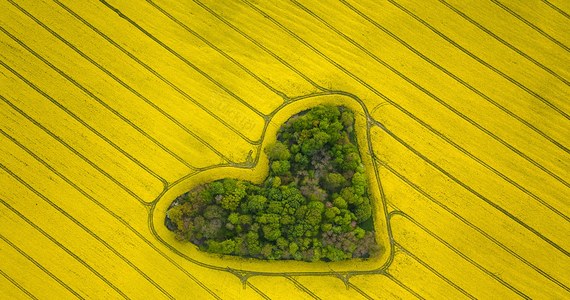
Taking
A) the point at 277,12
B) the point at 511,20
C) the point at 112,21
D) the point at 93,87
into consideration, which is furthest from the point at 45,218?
the point at 511,20

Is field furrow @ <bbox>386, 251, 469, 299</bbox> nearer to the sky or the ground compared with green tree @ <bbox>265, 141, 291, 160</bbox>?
nearer to the ground

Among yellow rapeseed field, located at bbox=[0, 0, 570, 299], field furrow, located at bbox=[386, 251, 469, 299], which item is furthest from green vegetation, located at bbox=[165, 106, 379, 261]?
field furrow, located at bbox=[386, 251, 469, 299]

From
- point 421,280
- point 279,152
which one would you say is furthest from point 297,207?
point 421,280

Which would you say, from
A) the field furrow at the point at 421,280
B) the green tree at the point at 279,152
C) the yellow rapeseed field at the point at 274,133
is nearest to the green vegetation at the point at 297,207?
the green tree at the point at 279,152

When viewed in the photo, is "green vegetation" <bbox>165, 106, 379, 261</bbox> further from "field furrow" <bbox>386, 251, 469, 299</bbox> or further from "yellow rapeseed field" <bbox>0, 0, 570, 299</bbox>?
"field furrow" <bbox>386, 251, 469, 299</bbox>

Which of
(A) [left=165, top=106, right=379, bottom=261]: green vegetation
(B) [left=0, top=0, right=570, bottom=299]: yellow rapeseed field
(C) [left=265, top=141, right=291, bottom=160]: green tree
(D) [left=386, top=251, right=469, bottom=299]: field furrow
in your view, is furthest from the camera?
(B) [left=0, top=0, right=570, bottom=299]: yellow rapeseed field

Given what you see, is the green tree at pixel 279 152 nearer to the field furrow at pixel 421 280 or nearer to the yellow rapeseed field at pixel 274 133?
the yellow rapeseed field at pixel 274 133

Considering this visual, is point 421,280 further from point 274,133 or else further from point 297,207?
point 274,133
